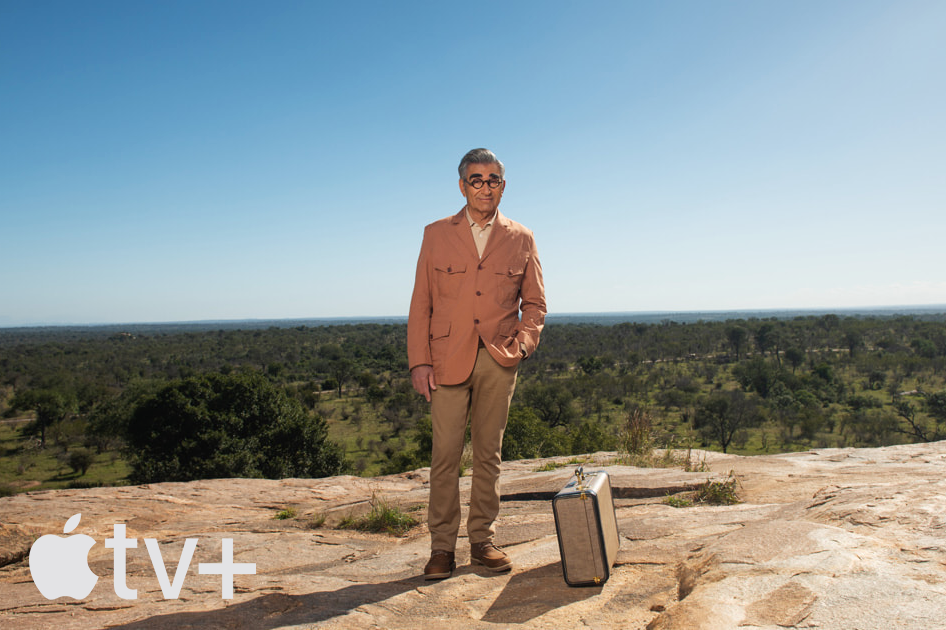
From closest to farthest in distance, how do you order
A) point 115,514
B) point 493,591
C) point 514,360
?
point 493,591, point 514,360, point 115,514

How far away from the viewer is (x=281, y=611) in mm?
2902

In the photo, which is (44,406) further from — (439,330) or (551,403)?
(439,330)

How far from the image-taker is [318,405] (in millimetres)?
50812

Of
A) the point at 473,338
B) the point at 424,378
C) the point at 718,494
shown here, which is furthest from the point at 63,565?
the point at 718,494

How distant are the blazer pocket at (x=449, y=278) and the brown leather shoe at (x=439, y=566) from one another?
1457mm

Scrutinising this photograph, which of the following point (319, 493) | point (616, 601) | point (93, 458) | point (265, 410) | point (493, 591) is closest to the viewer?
point (616, 601)

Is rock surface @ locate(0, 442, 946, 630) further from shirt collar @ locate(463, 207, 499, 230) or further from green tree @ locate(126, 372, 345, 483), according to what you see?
green tree @ locate(126, 372, 345, 483)

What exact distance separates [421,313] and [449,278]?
264mm

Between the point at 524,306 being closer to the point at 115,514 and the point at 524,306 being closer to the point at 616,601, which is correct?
the point at 616,601

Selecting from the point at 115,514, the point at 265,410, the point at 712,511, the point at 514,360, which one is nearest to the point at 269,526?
the point at 115,514

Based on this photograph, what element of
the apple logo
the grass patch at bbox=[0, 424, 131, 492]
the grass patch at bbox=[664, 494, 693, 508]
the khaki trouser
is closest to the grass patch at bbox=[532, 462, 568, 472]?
the grass patch at bbox=[664, 494, 693, 508]

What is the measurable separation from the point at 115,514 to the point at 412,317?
4.41 m

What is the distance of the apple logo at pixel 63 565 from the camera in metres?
3.55

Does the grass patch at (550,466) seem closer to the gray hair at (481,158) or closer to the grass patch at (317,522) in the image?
the grass patch at (317,522)
